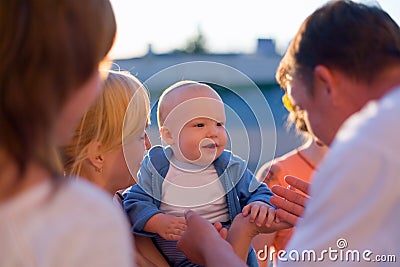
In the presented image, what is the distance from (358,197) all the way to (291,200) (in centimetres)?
91

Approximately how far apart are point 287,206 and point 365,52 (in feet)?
2.17

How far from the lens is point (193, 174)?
2502 mm

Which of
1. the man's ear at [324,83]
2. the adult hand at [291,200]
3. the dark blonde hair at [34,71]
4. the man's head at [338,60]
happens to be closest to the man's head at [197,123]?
the adult hand at [291,200]

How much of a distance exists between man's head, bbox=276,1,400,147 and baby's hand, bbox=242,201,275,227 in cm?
54

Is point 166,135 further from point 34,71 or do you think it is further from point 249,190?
point 34,71

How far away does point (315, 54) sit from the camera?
1725mm

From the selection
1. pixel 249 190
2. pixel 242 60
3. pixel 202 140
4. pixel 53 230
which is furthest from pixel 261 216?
pixel 242 60

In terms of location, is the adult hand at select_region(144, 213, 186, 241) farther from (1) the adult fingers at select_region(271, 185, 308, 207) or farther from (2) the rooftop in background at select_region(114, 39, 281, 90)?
(2) the rooftop in background at select_region(114, 39, 281, 90)

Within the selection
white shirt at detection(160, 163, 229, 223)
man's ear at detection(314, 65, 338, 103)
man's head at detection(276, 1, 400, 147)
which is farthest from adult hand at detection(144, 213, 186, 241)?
man's ear at detection(314, 65, 338, 103)

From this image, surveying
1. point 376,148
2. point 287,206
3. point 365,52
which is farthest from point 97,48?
point 287,206

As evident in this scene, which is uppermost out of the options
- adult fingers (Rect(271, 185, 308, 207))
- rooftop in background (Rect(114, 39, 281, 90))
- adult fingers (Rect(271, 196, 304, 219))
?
adult fingers (Rect(271, 185, 308, 207))

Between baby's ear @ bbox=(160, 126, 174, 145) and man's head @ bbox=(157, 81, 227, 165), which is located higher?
man's head @ bbox=(157, 81, 227, 165)

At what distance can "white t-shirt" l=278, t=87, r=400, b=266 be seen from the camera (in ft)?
4.00

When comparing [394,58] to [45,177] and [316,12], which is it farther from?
[45,177]
